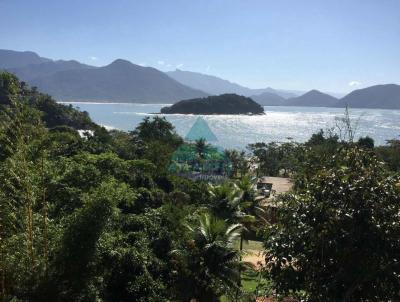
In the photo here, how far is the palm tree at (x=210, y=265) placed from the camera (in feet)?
41.3

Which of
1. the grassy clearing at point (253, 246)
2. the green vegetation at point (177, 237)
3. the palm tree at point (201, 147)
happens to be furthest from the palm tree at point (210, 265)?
the palm tree at point (201, 147)

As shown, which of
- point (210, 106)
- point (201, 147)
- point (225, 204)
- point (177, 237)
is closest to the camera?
point (177, 237)

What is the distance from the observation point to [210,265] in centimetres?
1281

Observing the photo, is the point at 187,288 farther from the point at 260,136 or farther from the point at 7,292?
the point at 260,136

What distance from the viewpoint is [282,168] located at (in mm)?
60250

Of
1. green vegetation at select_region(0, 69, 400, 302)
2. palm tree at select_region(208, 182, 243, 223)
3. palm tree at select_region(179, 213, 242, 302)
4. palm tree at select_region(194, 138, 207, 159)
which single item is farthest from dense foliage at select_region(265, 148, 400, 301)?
palm tree at select_region(194, 138, 207, 159)

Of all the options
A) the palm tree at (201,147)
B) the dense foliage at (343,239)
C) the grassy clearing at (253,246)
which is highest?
the dense foliage at (343,239)

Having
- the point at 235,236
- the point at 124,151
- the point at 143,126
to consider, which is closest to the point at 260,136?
the point at 143,126

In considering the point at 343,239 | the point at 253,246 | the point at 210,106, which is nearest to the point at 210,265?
the point at 343,239

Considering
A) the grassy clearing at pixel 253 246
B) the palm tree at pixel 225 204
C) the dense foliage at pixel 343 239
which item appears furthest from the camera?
the grassy clearing at pixel 253 246

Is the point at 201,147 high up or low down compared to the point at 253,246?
up

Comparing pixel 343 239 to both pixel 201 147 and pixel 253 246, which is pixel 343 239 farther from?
pixel 201 147

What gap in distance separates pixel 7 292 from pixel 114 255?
3.35 metres

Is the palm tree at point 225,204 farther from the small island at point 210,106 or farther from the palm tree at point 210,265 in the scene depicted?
the small island at point 210,106
